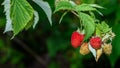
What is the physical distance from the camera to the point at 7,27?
44.2 inches

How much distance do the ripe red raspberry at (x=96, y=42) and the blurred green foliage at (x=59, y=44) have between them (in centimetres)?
42

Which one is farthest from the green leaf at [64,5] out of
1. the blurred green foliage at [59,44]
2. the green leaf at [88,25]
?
the blurred green foliage at [59,44]

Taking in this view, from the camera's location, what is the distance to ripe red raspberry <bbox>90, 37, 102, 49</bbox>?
1051 millimetres

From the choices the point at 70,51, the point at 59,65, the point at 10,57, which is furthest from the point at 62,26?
the point at 10,57

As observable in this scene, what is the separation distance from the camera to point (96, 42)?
3.45ft

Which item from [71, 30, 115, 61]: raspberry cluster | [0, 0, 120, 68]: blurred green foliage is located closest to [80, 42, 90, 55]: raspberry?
[71, 30, 115, 61]: raspberry cluster

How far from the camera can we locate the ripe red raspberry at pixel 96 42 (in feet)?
3.45

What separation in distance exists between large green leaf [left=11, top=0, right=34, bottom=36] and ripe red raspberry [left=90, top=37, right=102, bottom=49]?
0.55 ft

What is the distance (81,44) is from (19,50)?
213 cm

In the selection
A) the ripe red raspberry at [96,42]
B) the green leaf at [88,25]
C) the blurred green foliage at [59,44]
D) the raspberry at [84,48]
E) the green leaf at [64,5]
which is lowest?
the blurred green foliage at [59,44]

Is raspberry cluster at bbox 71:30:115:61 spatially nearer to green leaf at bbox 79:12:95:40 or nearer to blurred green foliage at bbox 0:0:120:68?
green leaf at bbox 79:12:95:40

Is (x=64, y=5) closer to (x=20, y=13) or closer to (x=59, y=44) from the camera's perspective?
(x=20, y=13)

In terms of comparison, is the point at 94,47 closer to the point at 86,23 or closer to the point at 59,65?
the point at 86,23

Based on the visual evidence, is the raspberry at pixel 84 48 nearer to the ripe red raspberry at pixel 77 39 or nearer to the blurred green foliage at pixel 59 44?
the ripe red raspberry at pixel 77 39
